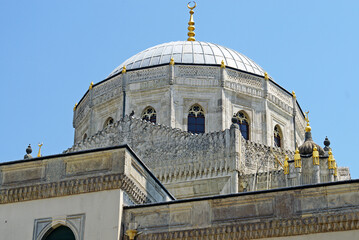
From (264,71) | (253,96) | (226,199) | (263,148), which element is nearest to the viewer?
(226,199)

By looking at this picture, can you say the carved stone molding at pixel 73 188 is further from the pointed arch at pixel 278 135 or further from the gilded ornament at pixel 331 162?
the pointed arch at pixel 278 135

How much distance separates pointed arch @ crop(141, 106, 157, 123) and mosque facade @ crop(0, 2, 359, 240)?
0.07 meters

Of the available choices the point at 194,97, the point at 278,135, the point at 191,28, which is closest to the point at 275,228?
the point at 194,97

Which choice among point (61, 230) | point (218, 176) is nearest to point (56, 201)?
point (61, 230)

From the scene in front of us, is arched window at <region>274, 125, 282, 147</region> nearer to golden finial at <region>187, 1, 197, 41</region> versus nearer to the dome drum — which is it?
the dome drum

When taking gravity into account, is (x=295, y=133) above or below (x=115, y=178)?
above

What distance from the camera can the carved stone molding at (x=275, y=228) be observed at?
18750 millimetres

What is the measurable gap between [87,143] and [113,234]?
20.2 meters

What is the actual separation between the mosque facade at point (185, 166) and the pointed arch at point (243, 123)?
61mm

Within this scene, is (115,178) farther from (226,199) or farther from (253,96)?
(253,96)

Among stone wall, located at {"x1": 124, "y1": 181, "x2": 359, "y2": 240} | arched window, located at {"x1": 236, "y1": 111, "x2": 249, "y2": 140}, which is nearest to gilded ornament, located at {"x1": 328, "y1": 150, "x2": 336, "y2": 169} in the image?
arched window, located at {"x1": 236, "y1": 111, "x2": 249, "y2": 140}

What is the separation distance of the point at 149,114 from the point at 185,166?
5832 millimetres

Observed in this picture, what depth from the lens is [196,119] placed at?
41500 millimetres

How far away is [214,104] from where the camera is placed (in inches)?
1634
